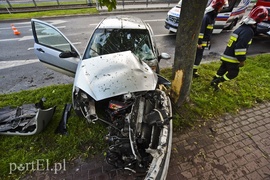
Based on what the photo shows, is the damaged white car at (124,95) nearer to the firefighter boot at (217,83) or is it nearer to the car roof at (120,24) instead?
the car roof at (120,24)

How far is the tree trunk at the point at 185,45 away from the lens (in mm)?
2350

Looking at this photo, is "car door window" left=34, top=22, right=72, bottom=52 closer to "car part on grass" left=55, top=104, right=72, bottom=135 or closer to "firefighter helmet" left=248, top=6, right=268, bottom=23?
"car part on grass" left=55, top=104, right=72, bottom=135

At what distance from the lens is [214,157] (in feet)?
8.52

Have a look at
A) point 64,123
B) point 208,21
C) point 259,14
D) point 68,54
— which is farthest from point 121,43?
point 259,14

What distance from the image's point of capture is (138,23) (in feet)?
12.7

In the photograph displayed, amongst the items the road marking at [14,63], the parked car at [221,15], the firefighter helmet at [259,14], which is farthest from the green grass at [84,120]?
the parked car at [221,15]

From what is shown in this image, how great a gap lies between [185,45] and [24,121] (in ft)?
10.2

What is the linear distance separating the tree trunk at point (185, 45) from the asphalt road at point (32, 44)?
2.23m

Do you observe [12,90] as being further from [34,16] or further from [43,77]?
[34,16]

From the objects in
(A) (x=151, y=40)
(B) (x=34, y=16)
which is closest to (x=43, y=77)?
(A) (x=151, y=40)

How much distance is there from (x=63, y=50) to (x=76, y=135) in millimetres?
1868

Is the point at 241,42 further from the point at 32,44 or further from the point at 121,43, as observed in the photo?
the point at 32,44

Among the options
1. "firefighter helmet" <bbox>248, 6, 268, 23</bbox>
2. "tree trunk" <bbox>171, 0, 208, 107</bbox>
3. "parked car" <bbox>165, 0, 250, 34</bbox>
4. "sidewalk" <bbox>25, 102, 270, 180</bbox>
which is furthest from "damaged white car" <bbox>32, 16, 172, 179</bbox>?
"parked car" <bbox>165, 0, 250, 34</bbox>

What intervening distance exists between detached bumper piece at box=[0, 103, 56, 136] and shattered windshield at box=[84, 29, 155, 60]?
4.52 ft
